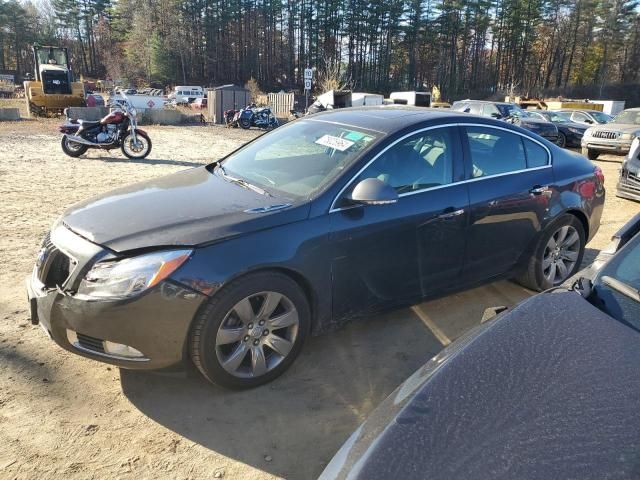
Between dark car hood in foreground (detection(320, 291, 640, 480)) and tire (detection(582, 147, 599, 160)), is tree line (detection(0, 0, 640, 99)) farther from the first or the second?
dark car hood in foreground (detection(320, 291, 640, 480))

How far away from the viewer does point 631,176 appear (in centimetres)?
830

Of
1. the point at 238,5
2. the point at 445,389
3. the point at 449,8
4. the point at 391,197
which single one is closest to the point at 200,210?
the point at 391,197

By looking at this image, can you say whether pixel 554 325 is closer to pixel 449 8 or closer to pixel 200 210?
pixel 200 210

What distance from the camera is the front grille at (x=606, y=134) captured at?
13148 millimetres

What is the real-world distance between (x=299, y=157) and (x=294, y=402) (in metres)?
1.70

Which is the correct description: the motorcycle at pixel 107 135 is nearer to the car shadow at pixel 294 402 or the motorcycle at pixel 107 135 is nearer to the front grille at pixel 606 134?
the car shadow at pixel 294 402

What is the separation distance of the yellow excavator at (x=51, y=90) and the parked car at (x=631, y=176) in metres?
24.1

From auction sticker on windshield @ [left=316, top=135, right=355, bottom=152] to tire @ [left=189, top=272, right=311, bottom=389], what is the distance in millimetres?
1078

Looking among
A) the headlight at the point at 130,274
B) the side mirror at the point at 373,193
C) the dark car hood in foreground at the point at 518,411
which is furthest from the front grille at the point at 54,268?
the dark car hood in foreground at the point at 518,411

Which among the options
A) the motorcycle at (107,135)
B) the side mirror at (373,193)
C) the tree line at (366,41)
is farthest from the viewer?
the tree line at (366,41)

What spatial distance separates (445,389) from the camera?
1699mm

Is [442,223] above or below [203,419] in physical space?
above

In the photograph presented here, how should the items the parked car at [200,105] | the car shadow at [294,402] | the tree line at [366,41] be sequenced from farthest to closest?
the tree line at [366,41] < the parked car at [200,105] < the car shadow at [294,402]

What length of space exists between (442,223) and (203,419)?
199cm
